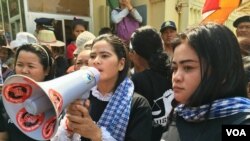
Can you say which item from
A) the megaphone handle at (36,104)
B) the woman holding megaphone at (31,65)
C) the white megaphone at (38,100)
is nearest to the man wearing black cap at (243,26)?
the woman holding megaphone at (31,65)

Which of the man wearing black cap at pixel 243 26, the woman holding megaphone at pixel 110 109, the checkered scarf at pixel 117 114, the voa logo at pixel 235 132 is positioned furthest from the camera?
the man wearing black cap at pixel 243 26

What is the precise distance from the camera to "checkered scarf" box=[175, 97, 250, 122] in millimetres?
1170

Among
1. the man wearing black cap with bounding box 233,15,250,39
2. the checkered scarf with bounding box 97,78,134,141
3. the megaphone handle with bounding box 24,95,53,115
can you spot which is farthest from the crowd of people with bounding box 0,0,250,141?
the man wearing black cap with bounding box 233,15,250,39

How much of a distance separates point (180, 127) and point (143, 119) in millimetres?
463

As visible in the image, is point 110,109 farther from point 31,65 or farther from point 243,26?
point 243,26

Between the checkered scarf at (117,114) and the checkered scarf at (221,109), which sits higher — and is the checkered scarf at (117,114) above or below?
below

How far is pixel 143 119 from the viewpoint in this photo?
177 cm

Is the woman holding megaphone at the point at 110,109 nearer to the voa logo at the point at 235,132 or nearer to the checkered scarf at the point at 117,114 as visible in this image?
the checkered scarf at the point at 117,114

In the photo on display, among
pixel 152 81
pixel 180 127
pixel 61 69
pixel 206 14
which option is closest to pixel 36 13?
pixel 61 69

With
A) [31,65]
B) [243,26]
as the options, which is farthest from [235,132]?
[243,26]

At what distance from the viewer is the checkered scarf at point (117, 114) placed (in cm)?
172

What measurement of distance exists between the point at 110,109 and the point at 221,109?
2.52 feet

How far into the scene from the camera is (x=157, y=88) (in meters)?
2.33

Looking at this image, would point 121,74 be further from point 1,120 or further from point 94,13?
point 94,13
